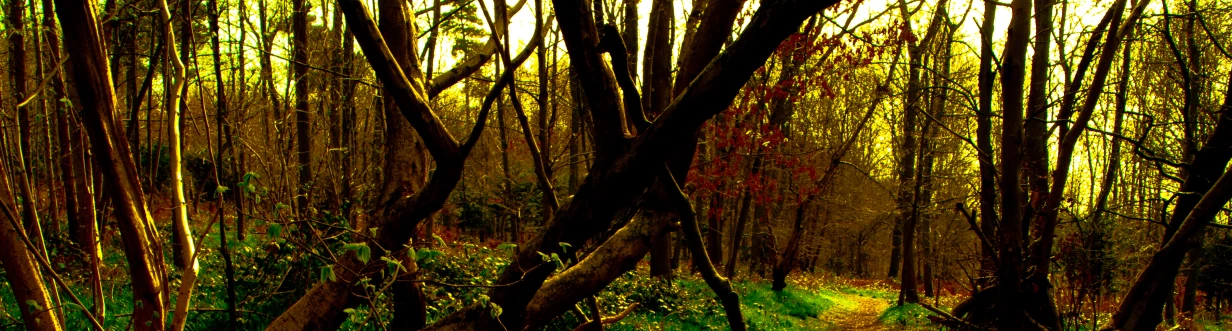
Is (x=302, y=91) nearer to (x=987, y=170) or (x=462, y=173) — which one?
(x=462, y=173)

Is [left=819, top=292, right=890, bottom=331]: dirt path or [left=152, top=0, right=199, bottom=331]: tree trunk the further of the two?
[left=819, top=292, right=890, bottom=331]: dirt path

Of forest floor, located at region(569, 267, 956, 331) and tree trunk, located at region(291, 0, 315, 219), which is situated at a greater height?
tree trunk, located at region(291, 0, 315, 219)

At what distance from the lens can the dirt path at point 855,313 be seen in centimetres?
1188

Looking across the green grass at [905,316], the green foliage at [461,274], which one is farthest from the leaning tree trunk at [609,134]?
the green grass at [905,316]

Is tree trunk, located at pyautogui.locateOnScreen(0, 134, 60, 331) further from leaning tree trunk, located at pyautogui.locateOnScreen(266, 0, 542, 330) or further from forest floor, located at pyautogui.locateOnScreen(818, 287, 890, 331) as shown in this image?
forest floor, located at pyautogui.locateOnScreen(818, 287, 890, 331)

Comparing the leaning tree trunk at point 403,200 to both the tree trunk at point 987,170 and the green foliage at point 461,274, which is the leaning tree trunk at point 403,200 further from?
the tree trunk at point 987,170

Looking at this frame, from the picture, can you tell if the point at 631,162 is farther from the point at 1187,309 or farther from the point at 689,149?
the point at 1187,309

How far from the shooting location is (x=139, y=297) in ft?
7.43

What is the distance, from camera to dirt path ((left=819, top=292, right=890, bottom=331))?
468 inches

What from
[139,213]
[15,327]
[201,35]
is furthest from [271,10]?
[139,213]

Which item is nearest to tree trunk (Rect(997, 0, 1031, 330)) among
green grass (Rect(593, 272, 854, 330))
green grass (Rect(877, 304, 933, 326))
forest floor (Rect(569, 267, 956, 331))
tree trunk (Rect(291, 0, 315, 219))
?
forest floor (Rect(569, 267, 956, 331))

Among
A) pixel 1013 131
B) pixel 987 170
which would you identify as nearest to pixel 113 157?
pixel 1013 131

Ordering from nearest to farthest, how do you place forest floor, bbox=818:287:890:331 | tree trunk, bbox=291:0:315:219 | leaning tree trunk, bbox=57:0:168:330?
1. leaning tree trunk, bbox=57:0:168:330
2. tree trunk, bbox=291:0:315:219
3. forest floor, bbox=818:287:890:331

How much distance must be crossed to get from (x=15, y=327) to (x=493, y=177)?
52.4ft
